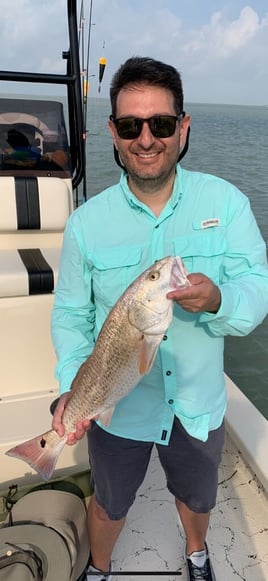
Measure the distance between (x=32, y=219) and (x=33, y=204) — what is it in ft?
0.33

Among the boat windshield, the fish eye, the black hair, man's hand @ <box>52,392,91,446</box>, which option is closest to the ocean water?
the black hair

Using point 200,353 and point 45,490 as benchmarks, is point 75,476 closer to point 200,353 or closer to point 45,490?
point 45,490

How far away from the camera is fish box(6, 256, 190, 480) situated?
1.44 m

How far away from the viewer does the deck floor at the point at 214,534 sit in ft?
7.84

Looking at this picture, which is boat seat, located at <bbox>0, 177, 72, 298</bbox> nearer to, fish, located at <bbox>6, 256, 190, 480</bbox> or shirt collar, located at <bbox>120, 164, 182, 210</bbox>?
shirt collar, located at <bbox>120, 164, 182, 210</bbox>

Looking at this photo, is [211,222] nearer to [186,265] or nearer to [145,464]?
[186,265]

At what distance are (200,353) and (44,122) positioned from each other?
2.68m

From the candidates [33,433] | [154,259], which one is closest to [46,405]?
[33,433]

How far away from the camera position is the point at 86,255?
183 cm

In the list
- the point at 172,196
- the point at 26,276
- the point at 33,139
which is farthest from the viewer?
the point at 33,139

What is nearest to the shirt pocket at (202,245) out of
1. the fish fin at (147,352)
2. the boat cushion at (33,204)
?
the fish fin at (147,352)

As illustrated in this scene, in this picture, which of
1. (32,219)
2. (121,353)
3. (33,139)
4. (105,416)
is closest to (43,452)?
(105,416)

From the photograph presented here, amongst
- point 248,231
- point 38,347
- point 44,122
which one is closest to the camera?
point 248,231

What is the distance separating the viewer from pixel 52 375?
10.2 ft
